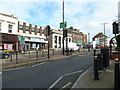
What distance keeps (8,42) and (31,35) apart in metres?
10.7

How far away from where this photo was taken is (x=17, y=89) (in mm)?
4758

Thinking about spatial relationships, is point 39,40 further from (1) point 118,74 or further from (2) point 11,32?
(1) point 118,74

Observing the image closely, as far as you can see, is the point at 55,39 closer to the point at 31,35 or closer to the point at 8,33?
the point at 31,35

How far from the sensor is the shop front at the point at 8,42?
2511 centimetres

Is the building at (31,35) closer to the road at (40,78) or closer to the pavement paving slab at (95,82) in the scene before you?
the road at (40,78)

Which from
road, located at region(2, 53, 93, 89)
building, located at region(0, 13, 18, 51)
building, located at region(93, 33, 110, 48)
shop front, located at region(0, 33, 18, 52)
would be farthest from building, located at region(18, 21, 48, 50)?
road, located at region(2, 53, 93, 89)

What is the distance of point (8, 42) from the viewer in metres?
26.4

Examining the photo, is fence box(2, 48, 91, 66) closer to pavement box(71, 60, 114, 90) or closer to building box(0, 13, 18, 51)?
pavement box(71, 60, 114, 90)

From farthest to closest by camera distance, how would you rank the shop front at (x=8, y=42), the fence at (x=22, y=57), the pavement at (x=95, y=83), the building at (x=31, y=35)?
the building at (x=31, y=35), the shop front at (x=8, y=42), the fence at (x=22, y=57), the pavement at (x=95, y=83)

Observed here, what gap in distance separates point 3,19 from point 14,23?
2992 mm

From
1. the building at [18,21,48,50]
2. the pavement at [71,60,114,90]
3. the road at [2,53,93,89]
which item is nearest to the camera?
the pavement at [71,60,114,90]

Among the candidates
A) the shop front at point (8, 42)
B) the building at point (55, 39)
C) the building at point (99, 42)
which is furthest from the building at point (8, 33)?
the building at point (55, 39)

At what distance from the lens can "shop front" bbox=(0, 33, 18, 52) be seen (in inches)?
989

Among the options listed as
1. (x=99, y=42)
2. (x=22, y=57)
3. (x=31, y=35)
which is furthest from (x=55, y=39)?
(x=22, y=57)
